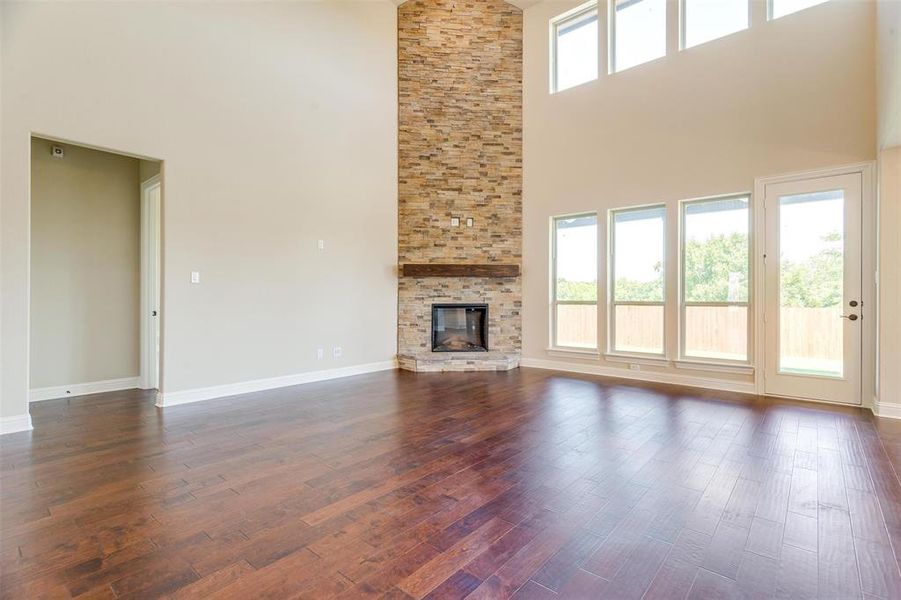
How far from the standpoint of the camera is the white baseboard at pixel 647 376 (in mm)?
4934

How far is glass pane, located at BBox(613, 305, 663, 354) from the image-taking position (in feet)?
18.2

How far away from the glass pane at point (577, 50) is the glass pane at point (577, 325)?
3215mm

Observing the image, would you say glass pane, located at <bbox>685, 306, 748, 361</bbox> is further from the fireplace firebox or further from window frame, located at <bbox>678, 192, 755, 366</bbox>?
the fireplace firebox

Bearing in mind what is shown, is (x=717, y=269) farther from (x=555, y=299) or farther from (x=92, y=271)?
(x=92, y=271)

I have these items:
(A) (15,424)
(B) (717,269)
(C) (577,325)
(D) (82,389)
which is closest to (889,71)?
(B) (717,269)

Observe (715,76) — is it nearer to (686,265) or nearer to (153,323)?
(686,265)

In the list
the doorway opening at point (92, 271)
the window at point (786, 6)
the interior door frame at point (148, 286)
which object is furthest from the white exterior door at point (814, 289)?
the interior door frame at point (148, 286)

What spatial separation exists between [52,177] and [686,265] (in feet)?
23.5

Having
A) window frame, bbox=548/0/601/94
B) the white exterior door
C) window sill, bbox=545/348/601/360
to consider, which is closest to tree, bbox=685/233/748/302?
the white exterior door

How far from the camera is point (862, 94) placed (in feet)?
13.8

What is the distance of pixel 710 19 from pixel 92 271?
25.2 feet

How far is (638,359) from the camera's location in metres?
5.65

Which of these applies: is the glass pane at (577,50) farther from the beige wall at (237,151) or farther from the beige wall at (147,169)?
the beige wall at (147,169)

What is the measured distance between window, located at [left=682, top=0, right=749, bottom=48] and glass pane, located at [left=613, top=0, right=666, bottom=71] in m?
0.27
